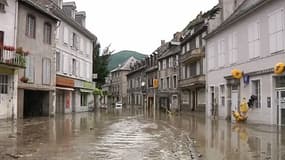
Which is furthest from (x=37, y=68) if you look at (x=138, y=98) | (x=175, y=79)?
(x=138, y=98)

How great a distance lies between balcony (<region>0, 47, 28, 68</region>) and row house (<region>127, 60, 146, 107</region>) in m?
52.9

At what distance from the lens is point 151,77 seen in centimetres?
7119

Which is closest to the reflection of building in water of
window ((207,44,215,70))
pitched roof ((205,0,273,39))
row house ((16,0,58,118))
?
pitched roof ((205,0,273,39))

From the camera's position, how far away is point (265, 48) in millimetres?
21188

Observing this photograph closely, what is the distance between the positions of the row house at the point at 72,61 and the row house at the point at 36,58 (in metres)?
2.19

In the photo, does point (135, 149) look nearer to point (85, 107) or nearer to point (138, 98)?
point (85, 107)

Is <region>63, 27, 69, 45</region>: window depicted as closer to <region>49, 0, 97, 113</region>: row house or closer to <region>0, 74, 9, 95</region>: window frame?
<region>49, 0, 97, 113</region>: row house

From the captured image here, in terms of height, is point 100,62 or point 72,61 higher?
point 100,62

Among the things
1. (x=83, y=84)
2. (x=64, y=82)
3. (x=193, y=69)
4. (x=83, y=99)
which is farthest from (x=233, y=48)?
(x=83, y=99)

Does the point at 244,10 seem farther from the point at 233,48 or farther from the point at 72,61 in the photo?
the point at 72,61

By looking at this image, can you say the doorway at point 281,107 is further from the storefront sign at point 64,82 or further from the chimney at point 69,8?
the chimney at point 69,8

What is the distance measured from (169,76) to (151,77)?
13530mm

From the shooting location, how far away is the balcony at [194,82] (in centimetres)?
3900

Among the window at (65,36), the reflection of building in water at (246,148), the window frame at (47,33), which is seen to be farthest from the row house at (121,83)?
the reflection of building in water at (246,148)
